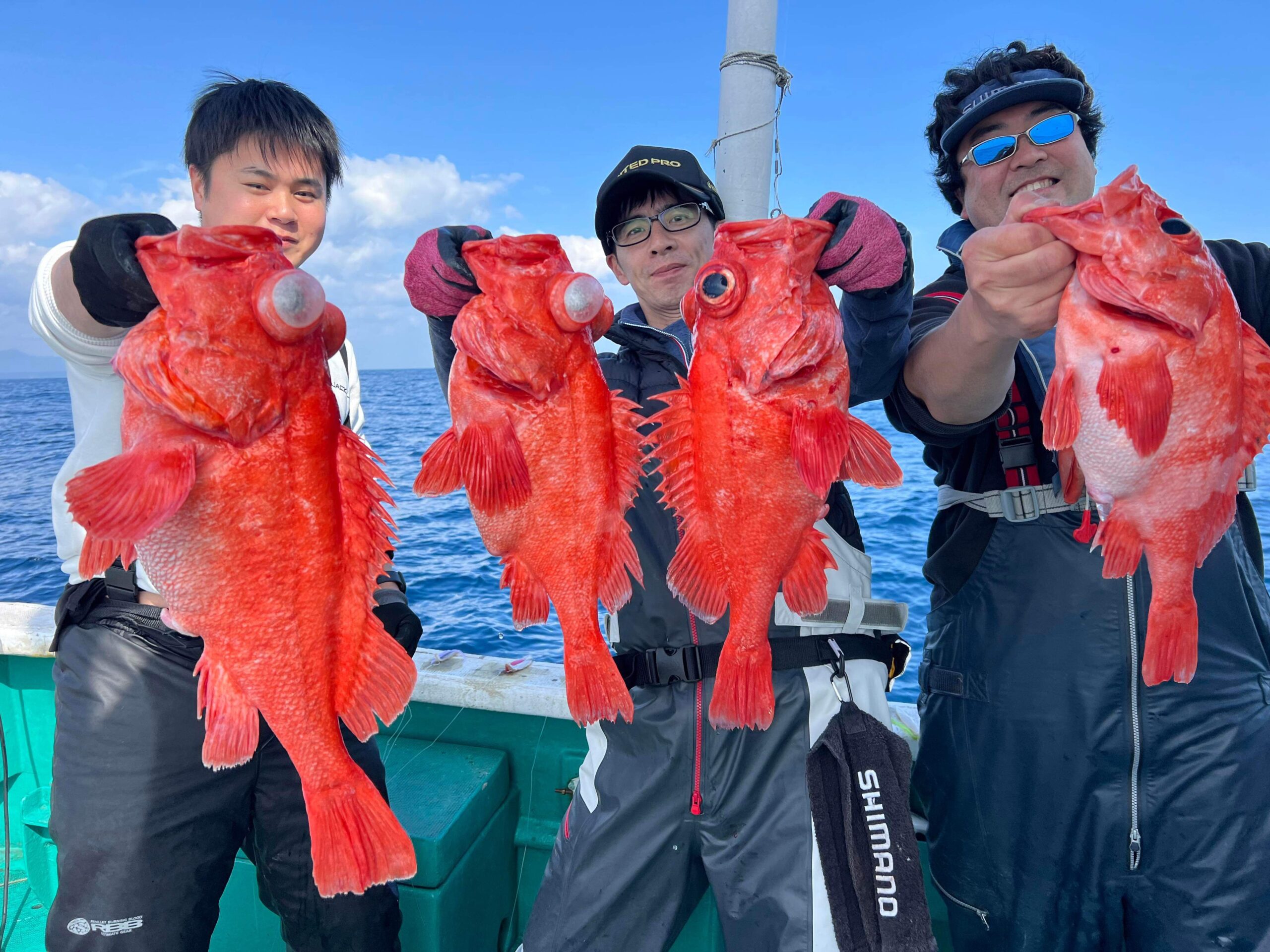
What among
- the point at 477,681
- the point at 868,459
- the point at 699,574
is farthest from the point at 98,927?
the point at 868,459

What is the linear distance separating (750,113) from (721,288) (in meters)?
2.50

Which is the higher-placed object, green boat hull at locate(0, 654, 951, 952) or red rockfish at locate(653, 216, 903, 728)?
red rockfish at locate(653, 216, 903, 728)

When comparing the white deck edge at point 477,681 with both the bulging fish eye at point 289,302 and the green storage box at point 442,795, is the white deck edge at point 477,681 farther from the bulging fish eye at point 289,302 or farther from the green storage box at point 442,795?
the bulging fish eye at point 289,302

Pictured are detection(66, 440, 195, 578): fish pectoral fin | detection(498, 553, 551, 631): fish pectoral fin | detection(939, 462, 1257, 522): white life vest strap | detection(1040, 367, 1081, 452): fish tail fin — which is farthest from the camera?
detection(939, 462, 1257, 522): white life vest strap

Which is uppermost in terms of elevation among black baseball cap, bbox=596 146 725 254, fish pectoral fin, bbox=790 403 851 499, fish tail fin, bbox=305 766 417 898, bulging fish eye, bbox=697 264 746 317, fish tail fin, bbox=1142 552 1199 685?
black baseball cap, bbox=596 146 725 254

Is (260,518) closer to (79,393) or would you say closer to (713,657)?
(79,393)

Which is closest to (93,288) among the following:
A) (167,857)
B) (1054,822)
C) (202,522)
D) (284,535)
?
(202,522)

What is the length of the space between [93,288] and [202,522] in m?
0.65

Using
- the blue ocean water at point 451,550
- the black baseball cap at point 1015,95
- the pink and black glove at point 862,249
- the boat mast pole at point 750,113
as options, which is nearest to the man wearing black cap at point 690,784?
the pink and black glove at point 862,249

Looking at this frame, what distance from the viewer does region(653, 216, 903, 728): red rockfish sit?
1.87 metres

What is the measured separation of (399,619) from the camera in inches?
107

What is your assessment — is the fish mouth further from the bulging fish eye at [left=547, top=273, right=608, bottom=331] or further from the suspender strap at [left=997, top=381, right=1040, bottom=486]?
the bulging fish eye at [left=547, top=273, right=608, bottom=331]

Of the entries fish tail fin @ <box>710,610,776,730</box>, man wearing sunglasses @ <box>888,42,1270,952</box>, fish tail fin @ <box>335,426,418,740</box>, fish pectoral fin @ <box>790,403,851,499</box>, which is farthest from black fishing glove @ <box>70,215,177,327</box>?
man wearing sunglasses @ <box>888,42,1270,952</box>

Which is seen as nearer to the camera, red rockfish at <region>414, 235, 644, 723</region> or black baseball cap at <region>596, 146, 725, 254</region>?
red rockfish at <region>414, 235, 644, 723</region>
